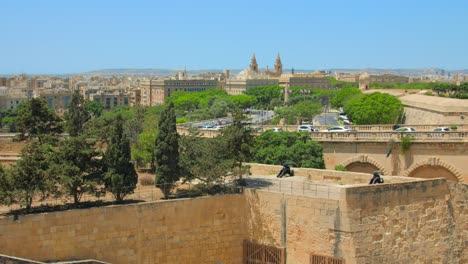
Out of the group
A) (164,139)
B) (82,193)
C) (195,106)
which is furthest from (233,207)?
(195,106)

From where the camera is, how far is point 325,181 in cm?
2370

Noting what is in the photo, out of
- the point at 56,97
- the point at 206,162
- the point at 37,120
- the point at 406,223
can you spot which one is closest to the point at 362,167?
the point at 406,223

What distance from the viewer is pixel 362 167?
32219 mm

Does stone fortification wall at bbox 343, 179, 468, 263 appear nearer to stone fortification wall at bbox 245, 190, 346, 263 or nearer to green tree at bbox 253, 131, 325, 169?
stone fortification wall at bbox 245, 190, 346, 263

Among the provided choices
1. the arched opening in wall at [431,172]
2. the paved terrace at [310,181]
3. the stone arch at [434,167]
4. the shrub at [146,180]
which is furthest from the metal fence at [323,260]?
the arched opening in wall at [431,172]

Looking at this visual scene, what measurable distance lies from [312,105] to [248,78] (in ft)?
347

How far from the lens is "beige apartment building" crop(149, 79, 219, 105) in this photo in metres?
172

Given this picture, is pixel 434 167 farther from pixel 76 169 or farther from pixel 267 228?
pixel 76 169

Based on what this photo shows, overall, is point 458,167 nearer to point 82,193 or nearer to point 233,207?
point 233,207

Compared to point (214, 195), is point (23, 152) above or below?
above

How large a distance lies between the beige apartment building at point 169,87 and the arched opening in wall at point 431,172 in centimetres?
13954

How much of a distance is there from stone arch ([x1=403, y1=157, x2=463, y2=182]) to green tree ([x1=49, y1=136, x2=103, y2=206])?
17.3 meters

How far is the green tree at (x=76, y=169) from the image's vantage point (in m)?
19.4

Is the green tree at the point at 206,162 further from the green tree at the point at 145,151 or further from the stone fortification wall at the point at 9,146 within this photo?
the stone fortification wall at the point at 9,146
